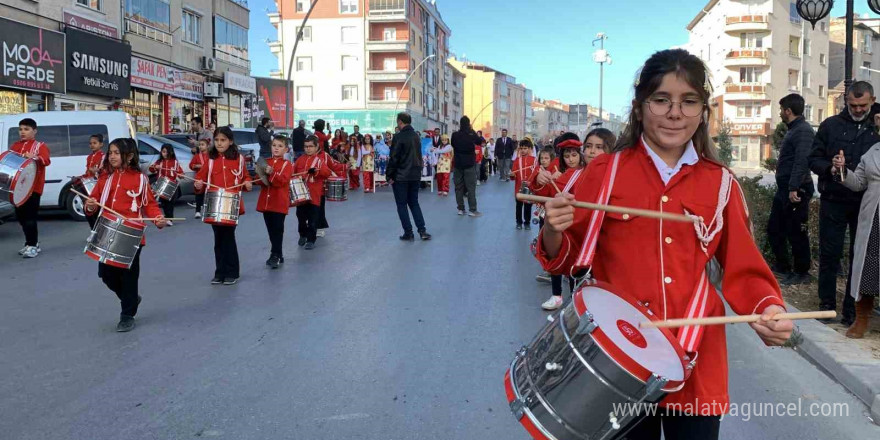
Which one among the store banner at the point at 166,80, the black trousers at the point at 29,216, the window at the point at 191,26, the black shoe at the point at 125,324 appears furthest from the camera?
the window at the point at 191,26

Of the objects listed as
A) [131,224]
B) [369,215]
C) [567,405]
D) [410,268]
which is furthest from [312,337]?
[369,215]

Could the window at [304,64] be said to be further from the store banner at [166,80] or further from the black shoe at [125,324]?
the black shoe at [125,324]

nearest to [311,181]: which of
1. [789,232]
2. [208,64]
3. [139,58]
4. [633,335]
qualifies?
[789,232]

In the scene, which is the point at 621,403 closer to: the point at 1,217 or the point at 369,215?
the point at 1,217

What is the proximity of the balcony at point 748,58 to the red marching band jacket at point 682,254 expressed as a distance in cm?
6763

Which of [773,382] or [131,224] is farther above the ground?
[131,224]

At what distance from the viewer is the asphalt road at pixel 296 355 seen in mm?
4207

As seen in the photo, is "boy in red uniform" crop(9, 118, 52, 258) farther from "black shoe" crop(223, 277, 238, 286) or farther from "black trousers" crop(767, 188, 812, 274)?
"black trousers" crop(767, 188, 812, 274)

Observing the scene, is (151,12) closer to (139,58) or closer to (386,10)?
(139,58)

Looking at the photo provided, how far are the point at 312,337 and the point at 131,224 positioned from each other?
191cm

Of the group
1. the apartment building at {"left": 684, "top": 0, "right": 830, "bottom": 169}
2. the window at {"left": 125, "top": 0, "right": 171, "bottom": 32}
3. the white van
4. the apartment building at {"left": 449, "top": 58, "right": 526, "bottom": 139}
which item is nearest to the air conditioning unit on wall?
the window at {"left": 125, "top": 0, "right": 171, "bottom": 32}

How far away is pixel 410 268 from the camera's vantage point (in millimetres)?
9375

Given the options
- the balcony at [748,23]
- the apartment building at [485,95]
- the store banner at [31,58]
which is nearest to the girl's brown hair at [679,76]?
the store banner at [31,58]

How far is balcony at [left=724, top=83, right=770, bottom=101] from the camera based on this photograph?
209ft
